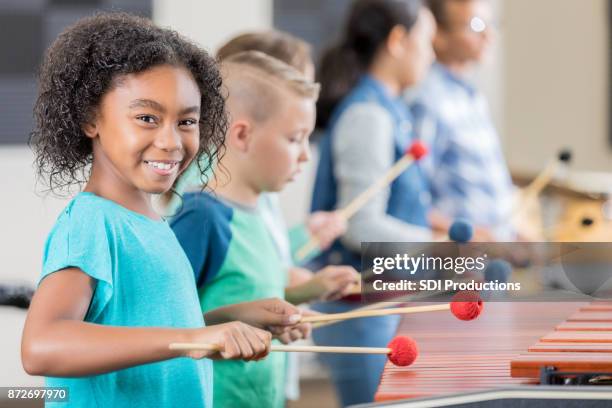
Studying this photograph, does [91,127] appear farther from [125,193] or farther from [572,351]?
[572,351]

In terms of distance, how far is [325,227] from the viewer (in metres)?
→ 2.46

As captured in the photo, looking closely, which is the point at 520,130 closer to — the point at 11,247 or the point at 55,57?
the point at 11,247

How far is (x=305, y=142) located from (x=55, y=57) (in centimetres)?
51

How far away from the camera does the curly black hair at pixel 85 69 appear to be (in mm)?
1350

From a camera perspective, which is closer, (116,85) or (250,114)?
(116,85)

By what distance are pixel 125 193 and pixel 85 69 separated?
0.13 meters

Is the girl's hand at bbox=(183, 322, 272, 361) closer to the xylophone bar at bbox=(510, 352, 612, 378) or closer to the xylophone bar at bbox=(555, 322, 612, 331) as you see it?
the xylophone bar at bbox=(510, 352, 612, 378)

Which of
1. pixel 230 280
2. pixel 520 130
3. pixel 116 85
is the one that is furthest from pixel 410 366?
pixel 520 130

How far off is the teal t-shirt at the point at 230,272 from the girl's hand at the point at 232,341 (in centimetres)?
40

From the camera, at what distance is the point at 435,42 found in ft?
11.3

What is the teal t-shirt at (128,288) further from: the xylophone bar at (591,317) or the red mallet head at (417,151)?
the red mallet head at (417,151)

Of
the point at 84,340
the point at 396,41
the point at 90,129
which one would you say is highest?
the point at 396,41

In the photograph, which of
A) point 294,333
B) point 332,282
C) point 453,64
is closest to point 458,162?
point 453,64

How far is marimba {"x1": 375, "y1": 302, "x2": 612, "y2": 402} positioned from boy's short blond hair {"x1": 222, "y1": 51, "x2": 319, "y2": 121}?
35cm
